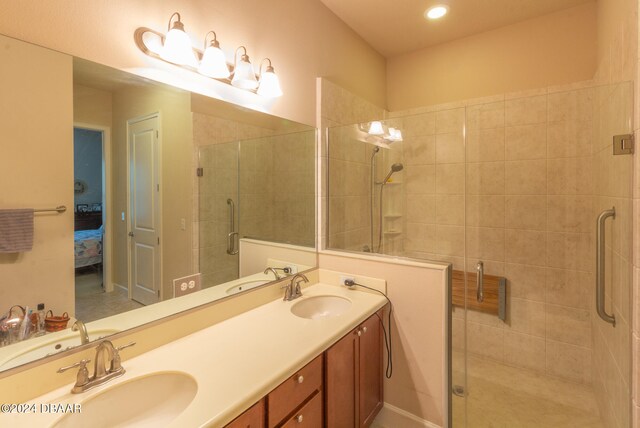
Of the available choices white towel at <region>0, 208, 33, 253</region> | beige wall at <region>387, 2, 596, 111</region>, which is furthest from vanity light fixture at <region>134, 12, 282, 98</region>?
beige wall at <region>387, 2, 596, 111</region>

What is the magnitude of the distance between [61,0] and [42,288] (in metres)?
0.97

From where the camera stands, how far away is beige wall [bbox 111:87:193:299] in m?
1.20

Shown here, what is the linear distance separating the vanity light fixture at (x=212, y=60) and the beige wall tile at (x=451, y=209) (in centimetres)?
191

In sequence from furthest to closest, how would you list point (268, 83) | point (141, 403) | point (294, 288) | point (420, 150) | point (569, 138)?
point (420, 150)
point (569, 138)
point (294, 288)
point (268, 83)
point (141, 403)

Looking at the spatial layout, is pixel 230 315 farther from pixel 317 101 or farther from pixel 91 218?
pixel 317 101

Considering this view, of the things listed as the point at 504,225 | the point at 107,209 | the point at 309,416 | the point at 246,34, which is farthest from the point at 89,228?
the point at 504,225

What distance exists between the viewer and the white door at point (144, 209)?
1.25 m

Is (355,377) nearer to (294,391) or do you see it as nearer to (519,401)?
(294,391)

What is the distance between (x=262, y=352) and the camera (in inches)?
47.2

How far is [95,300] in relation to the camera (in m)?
1.12

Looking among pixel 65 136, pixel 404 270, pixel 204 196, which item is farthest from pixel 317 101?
pixel 65 136

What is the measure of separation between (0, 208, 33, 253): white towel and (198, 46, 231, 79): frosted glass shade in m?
0.90

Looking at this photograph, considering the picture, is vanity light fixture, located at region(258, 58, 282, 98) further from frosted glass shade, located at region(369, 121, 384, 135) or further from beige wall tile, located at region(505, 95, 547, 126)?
beige wall tile, located at region(505, 95, 547, 126)

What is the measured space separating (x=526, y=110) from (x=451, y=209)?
3.17 feet
